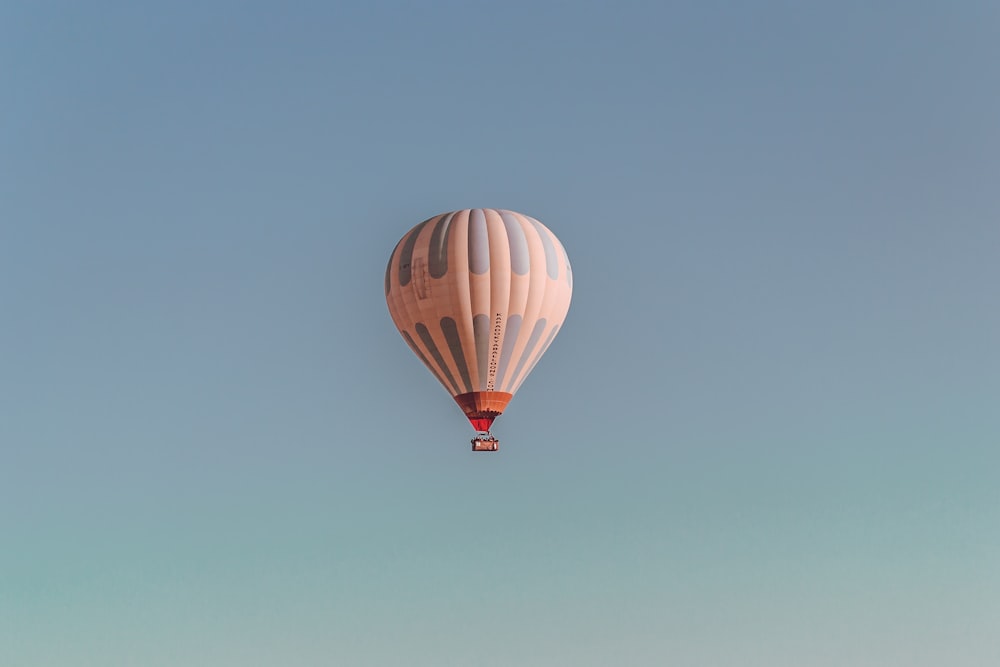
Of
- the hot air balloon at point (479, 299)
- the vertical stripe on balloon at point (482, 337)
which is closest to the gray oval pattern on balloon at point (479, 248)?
the hot air balloon at point (479, 299)

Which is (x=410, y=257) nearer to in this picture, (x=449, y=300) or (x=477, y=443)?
(x=449, y=300)

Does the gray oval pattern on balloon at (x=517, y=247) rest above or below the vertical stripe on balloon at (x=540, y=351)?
above

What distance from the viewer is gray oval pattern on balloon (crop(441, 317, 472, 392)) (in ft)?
311

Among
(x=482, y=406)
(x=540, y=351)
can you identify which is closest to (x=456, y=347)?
(x=482, y=406)

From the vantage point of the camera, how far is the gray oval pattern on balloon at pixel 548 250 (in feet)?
Answer: 314

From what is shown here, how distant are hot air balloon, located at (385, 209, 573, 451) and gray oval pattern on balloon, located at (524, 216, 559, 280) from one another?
2.0 inches

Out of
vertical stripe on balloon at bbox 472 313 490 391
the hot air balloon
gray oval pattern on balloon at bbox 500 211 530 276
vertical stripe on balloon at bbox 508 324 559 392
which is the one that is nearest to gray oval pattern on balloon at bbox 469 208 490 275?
the hot air balloon

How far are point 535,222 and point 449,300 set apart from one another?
6631 millimetres

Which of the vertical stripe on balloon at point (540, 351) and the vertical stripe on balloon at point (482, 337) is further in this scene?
the vertical stripe on balloon at point (540, 351)

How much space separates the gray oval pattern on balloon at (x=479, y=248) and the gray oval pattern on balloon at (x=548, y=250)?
3328mm

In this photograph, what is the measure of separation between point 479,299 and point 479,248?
2.57 meters

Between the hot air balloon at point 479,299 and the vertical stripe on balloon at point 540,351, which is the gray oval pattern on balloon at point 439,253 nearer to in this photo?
the hot air balloon at point 479,299

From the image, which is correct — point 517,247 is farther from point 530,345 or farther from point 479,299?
point 530,345

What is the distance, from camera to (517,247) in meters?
94.5
